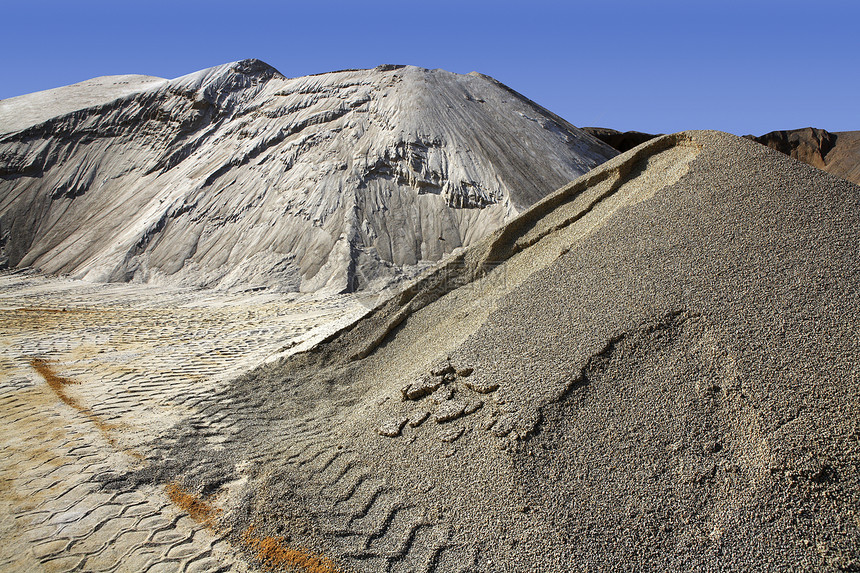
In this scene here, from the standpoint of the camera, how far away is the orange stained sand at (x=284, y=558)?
2.68 meters

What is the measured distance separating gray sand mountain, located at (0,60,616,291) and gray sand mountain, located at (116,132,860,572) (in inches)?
301

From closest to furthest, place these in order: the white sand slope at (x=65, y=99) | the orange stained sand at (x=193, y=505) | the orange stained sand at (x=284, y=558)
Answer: the orange stained sand at (x=284, y=558)
the orange stained sand at (x=193, y=505)
the white sand slope at (x=65, y=99)

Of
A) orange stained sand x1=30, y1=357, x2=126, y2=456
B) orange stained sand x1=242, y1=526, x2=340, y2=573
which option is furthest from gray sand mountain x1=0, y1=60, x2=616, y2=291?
orange stained sand x1=242, y1=526, x2=340, y2=573

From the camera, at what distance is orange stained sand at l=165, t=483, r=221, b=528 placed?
3.12 meters

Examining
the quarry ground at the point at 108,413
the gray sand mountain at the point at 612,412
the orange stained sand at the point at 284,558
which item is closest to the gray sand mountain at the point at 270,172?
the quarry ground at the point at 108,413

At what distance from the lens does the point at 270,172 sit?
14.6m

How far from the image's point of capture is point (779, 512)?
2.44m

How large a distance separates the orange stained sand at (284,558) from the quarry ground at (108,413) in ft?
0.31

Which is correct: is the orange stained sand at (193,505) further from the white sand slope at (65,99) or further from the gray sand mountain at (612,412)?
the white sand slope at (65,99)

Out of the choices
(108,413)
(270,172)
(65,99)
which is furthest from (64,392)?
(65,99)

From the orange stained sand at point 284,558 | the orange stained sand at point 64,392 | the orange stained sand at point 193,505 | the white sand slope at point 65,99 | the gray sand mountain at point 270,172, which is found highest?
the white sand slope at point 65,99

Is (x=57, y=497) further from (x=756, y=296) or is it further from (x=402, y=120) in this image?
(x=402, y=120)

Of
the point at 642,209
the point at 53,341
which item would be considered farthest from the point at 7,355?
the point at 642,209

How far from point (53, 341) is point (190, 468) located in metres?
4.88
